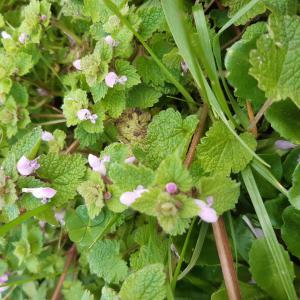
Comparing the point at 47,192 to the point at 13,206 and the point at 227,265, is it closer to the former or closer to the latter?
the point at 13,206

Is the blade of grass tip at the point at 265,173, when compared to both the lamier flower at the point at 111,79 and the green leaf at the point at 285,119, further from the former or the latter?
the lamier flower at the point at 111,79

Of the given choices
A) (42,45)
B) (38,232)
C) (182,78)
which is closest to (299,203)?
(182,78)

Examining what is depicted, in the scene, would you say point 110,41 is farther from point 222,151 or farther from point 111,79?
point 222,151

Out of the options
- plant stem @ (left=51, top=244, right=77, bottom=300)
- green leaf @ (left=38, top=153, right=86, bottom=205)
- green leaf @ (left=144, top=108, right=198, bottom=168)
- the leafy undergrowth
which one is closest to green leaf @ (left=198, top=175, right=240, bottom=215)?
the leafy undergrowth

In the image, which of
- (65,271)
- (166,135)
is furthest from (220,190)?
(65,271)

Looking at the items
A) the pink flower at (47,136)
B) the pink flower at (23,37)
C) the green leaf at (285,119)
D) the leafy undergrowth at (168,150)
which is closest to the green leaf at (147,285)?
the leafy undergrowth at (168,150)

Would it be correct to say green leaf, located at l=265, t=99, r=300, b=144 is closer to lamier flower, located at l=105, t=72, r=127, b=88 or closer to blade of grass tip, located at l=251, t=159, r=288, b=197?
blade of grass tip, located at l=251, t=159, r=288, b=197
